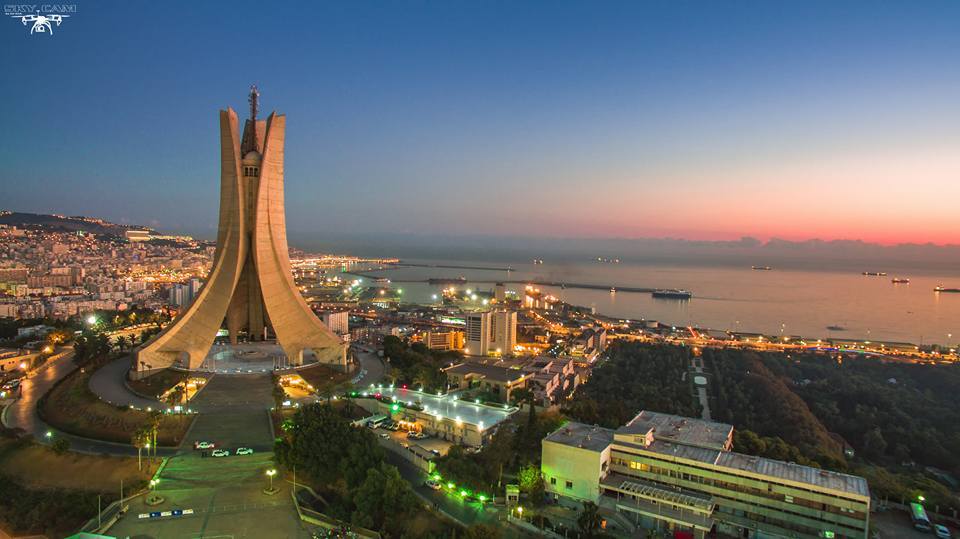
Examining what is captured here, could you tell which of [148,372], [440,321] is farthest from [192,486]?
[440,321]

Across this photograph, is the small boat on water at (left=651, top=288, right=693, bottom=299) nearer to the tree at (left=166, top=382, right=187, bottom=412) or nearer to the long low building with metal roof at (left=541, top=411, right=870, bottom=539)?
the long low building with metal roof at (left=541, top=411, right=870, bottom=539)

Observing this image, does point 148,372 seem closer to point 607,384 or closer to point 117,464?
point 117,464

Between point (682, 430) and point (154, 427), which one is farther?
point (682, 430)

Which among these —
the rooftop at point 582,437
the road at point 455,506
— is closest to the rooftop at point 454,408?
the rooftop at point 582,437

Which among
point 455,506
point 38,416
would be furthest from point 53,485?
point 455,506

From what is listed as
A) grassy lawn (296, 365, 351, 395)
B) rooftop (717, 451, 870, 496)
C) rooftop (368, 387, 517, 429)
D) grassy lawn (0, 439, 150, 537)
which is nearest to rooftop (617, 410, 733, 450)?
rooftop (717, 451, 870, 496)

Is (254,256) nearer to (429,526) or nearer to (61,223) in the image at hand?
(429,526)

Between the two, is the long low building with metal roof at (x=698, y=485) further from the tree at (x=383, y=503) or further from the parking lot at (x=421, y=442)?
the tree at (x=383, y=503)
